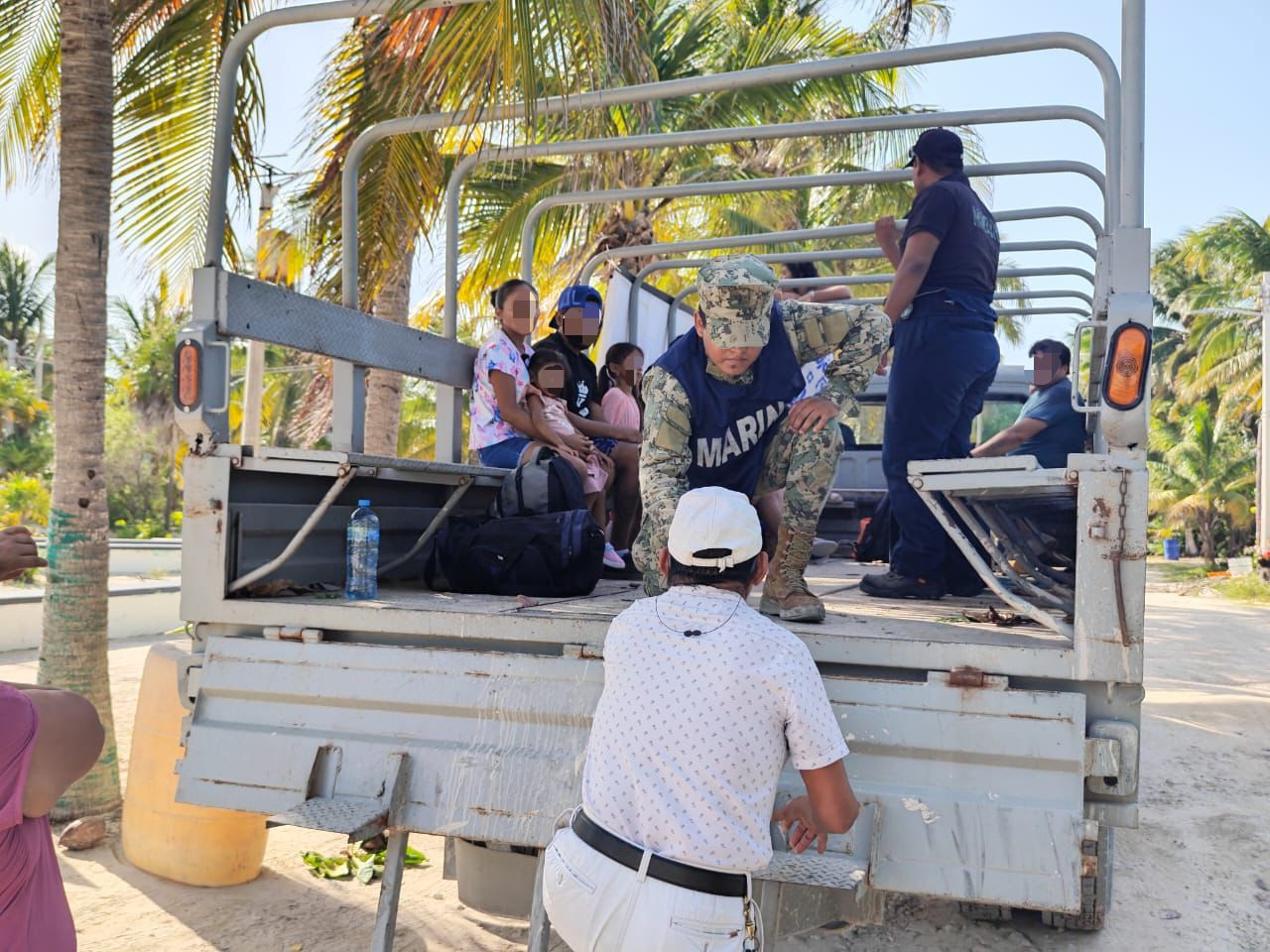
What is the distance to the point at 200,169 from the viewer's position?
773 cm

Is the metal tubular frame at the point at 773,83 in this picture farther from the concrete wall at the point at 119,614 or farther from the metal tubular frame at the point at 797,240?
the concrete wall at the point at 119,614

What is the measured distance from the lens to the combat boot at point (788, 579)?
312 cm

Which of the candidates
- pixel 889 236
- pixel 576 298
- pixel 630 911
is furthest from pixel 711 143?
pixel 630 911

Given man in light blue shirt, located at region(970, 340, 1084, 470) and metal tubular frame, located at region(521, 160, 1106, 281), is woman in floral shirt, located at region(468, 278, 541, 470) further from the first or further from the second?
man in light blue shirt, located at region(970, 340, 1084, 470)

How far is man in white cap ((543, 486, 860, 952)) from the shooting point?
1.99 m

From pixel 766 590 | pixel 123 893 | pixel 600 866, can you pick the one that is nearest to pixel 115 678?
→ pixel 123 893

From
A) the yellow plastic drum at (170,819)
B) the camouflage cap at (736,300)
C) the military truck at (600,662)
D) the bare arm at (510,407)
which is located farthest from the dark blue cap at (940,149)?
the yellow plastic drum at (170,819)

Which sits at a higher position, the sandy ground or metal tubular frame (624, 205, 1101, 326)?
metal tubular frame (624, 205, 1101, 326)

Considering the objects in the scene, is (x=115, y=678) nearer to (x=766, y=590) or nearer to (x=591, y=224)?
(x=591, y=224)

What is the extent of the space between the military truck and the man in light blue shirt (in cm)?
146

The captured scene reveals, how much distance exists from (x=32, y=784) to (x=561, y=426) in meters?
2.69

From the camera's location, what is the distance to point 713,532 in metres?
2.12

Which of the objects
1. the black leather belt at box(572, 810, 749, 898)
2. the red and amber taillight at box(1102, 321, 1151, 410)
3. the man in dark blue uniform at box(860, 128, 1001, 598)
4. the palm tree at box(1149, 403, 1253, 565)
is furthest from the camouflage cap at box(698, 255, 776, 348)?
the palm tree at box(1149, 403, 1253, 565)

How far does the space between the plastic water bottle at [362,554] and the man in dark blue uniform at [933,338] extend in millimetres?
1720
